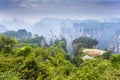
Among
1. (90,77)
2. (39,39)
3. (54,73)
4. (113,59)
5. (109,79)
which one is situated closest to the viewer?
(109,79)

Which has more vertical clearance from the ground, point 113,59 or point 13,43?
point 13,43

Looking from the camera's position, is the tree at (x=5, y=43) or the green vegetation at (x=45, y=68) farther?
the tree at (x=5, y=43)

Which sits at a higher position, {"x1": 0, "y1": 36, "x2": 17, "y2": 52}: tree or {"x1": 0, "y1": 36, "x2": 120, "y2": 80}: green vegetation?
{"x1": 0, "y1": 36, "x2": 17, "y2": 52}: tree

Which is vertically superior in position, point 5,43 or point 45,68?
point 5,43

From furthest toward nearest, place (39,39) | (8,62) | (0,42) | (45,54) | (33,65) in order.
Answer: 1. (39,39)
2. (45,54)
3. (0,42)
4. (33,65)
5. (8,62)

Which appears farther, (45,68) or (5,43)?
(5,43)

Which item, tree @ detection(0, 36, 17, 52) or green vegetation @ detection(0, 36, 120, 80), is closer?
green vegetation @ detection(0, 36, 120, 80)

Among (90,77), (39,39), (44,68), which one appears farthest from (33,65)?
(39,39)

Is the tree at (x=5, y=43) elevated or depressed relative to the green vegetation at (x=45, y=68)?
elevated

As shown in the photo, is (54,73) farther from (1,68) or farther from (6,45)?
(6,45)

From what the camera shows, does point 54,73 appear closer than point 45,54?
Yes
